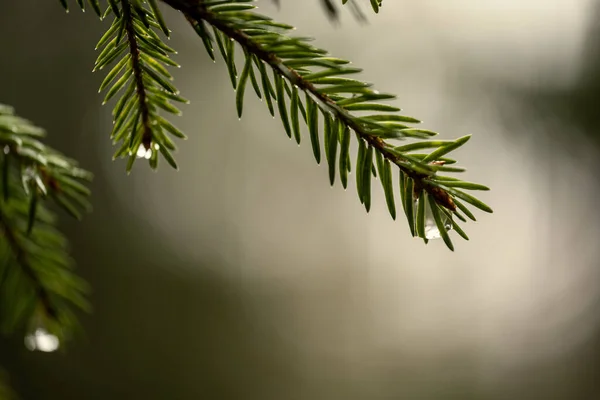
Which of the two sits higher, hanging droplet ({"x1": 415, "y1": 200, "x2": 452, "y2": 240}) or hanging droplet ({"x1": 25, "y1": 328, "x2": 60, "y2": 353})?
hanging droplet ({"x1": 415, "y1": 200, "x2": 452, "y2": 240})

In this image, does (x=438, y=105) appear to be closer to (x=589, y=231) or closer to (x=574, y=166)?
(x=574, y=166)

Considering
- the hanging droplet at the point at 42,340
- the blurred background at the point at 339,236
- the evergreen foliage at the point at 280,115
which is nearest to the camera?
the evergreen foliage at the point at 280,115

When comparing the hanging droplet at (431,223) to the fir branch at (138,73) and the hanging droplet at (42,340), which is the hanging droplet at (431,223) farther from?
the hanging droplet at (42,340)

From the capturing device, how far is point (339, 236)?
4.75 m

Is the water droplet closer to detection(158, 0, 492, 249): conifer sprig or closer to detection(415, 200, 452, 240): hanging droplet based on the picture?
detection(158, 0, 492, 249): conifer sprig

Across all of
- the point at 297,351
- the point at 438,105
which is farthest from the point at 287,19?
the point at 297,351

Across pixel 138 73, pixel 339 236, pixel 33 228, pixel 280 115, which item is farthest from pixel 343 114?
pixel 339 236

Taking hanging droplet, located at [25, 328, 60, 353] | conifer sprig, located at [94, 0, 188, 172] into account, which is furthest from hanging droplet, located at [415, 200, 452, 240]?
hanging droplet, located at [25, 328, 60, 353]

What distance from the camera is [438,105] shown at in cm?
427

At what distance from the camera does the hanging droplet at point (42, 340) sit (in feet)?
1.77

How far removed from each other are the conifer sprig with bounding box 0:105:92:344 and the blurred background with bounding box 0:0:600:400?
3012 mm

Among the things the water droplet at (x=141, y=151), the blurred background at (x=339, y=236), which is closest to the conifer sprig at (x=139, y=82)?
the water droplet at (x=141, y=151)

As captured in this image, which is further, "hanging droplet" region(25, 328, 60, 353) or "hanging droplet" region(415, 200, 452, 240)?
"hanging droplet" region(25, 328, 60, 353)

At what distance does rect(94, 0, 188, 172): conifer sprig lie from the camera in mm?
381
